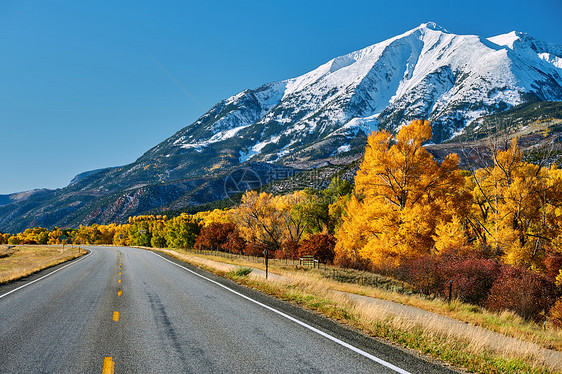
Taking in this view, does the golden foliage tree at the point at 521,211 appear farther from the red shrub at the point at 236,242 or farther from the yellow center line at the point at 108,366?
the red shrub at the point at 236,242

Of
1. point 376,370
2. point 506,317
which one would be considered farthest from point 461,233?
point 376,370

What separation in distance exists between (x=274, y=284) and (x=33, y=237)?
171 m

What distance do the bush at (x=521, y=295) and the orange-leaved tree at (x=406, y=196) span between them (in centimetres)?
620

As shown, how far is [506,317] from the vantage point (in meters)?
13.4

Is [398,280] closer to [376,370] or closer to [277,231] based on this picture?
[376,370]

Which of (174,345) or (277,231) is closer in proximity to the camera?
(174,345)

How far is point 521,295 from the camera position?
16688 millimetres

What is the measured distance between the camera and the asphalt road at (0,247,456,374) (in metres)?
5.39

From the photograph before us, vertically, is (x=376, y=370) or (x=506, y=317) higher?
(x=376, y=370)

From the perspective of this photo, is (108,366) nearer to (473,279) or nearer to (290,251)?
(473,279)

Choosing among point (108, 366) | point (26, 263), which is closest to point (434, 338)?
point (108, 366)

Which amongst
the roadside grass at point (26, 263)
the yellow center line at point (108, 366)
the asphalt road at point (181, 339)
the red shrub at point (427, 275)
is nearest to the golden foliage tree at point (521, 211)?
the red shrub at point (427, 275)

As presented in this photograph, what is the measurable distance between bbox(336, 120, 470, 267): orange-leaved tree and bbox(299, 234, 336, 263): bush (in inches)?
742

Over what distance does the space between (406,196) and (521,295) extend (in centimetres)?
1071
